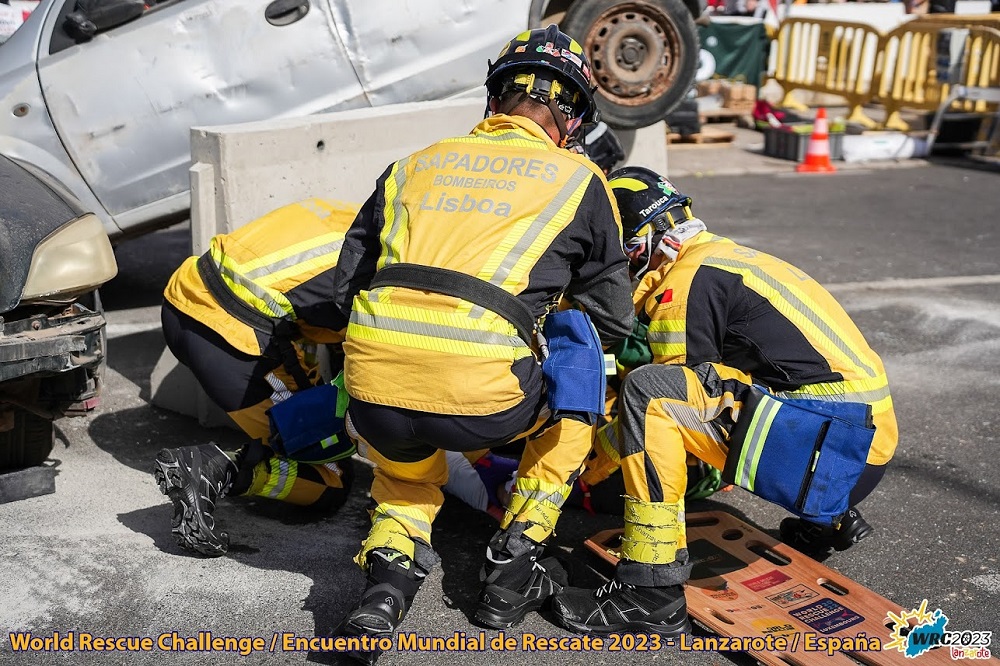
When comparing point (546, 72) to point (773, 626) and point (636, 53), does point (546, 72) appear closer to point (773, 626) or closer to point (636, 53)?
point (773, 626)

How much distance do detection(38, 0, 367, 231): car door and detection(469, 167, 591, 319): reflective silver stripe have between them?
10.7 feet

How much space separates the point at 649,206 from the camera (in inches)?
147

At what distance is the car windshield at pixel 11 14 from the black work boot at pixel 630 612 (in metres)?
6.55

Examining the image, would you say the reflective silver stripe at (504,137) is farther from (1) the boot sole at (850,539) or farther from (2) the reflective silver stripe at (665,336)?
(1) the boot sole at (850,539)

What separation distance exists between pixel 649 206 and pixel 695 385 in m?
0.75

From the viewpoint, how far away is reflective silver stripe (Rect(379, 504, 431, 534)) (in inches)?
127

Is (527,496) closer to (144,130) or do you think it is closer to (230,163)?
(230,163)

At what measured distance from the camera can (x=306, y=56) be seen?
598 centimetres

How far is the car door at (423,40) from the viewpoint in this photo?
6043mm

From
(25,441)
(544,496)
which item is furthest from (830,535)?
(25,441)

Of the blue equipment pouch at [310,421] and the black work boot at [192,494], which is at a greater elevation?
the blue equipment pouch at [310,421]

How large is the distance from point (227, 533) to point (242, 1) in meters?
3.39

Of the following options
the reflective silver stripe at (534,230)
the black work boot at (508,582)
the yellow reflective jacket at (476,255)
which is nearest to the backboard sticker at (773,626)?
the black work boot at (508,582)

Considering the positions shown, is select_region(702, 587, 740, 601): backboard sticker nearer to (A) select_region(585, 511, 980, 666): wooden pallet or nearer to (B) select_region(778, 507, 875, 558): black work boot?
(A) select_region(585, 511, 980, 666): wooden pallet
